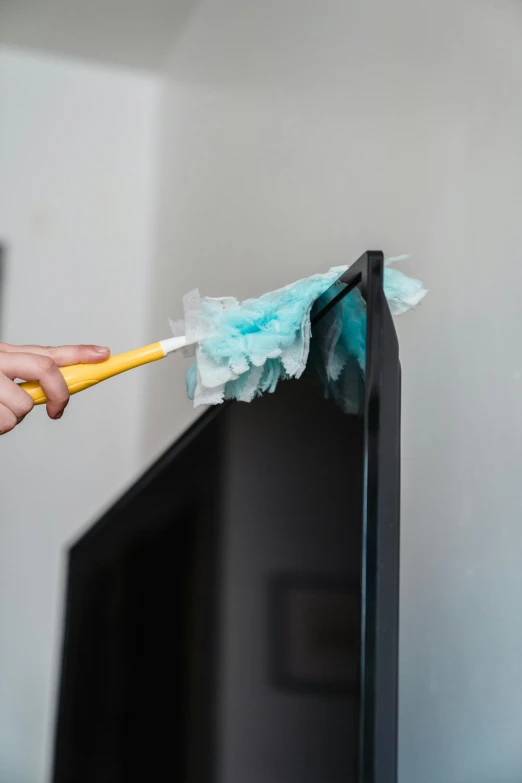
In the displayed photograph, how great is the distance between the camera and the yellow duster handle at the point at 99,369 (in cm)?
66

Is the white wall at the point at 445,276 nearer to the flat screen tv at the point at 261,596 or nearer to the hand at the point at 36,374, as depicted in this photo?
the flat screen tv at the point at 261,596

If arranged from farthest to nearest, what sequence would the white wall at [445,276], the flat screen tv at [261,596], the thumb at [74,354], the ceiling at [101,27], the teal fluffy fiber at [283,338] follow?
1. the ceiling at [101,27]
2. the white wall at [445,276]
3. the thumb at [74,354]
4. the teal fluffy fiber at [283,338]
5. the flat screen tv at [261,596]

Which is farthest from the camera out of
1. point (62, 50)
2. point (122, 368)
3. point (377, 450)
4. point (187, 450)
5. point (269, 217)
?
point (62, 50)

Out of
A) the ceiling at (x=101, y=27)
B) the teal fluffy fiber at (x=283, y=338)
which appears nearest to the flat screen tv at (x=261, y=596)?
the teal fluffy fiber at (x=283, y=338)

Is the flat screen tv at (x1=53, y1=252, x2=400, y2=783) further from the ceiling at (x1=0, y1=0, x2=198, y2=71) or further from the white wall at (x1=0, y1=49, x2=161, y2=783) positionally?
the ceiling at (x1=0, y1=0, x2=198, y2=71)

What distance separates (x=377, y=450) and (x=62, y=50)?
1945mm

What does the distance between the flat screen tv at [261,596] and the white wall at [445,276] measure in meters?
0.26

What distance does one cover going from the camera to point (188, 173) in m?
1.76

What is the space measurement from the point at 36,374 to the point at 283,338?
221 mm

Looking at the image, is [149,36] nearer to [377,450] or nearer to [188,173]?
[188,173]

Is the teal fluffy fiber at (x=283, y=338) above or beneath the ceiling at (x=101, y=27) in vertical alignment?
beneath

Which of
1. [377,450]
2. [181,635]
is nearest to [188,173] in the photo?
[181,635]

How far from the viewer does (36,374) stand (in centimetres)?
66

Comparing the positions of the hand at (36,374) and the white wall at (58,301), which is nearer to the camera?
the hand at (36,374)
